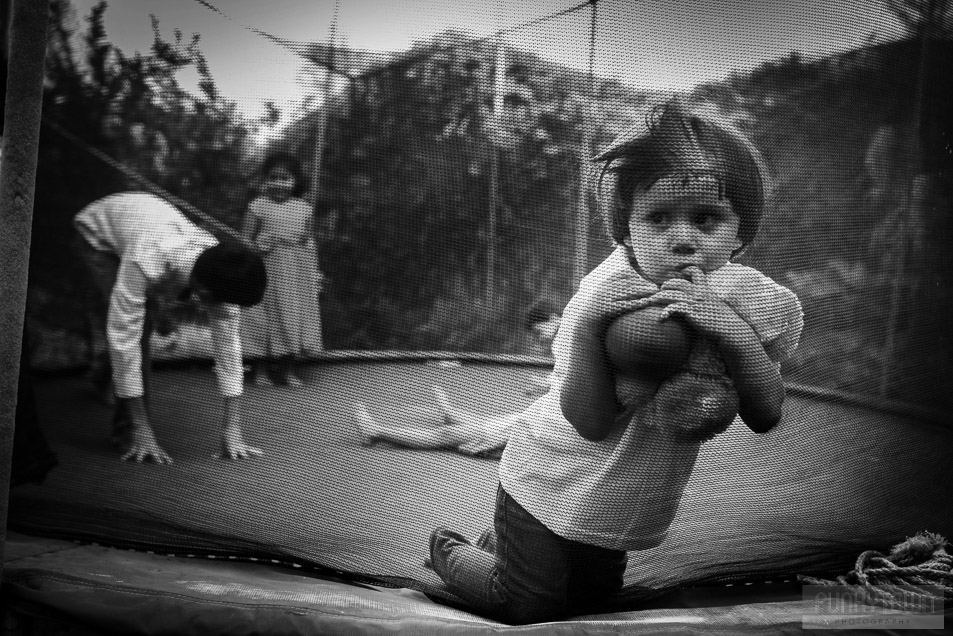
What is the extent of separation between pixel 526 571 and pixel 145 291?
708mm

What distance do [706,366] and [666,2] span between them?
49 cm

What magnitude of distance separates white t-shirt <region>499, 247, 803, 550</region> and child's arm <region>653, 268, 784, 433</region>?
0.05 m

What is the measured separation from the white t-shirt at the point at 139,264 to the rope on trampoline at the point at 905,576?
951mm

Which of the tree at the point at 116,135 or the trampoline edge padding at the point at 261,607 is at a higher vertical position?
the tree at the point at 116,135

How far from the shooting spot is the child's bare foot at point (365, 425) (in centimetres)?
116

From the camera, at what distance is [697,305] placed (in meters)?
0.99

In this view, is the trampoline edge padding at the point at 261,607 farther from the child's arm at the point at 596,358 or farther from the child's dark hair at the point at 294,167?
the child's dark hair at the point at 294,167

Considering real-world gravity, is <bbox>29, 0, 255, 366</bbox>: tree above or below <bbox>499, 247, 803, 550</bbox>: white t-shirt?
above

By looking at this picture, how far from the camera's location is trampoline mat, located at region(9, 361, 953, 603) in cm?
115

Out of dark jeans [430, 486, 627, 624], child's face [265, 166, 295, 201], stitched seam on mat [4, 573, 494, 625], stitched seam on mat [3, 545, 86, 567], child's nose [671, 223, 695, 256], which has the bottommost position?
stitched seam on mat [3, 545, 86, 567]

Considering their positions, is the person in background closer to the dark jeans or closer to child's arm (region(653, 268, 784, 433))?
Result: the dark jeans

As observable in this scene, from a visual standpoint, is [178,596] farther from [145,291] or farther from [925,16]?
[925,16]

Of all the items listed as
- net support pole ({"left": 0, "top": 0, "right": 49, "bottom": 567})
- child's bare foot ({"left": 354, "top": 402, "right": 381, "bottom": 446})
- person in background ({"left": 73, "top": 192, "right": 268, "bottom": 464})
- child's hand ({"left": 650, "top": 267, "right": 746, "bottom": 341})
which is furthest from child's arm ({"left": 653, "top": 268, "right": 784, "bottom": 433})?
net support pole ({"left": 0, "top": 0, "right": 49, "bottom": 567})

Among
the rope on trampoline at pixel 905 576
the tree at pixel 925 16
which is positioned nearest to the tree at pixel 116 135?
the tree at pixel 925 16
